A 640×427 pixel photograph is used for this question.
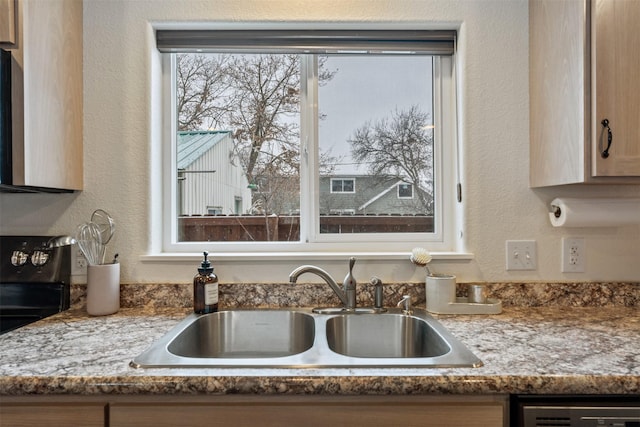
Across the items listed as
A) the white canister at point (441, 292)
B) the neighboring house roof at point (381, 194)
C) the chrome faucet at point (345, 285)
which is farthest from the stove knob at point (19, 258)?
the white canister at point (441, 292)

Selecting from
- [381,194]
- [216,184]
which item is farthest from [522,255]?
[216,184]

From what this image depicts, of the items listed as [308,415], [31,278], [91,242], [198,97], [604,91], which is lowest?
[308,415]

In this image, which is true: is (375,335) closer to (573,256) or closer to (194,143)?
(573,256)

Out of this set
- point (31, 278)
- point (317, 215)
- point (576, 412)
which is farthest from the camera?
point (317, 215)

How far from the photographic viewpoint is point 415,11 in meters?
1.51

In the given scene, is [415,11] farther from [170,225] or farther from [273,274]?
[170,225]

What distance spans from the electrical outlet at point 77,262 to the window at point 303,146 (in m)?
0.36

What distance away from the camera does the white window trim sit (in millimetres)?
1613

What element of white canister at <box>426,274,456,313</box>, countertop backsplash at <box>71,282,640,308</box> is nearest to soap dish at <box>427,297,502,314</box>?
white canister at <box>426,274,456,313</box>

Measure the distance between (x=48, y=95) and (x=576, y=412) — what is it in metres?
1.72

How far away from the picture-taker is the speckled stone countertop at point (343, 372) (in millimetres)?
850

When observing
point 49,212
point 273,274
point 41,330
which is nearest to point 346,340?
point 273,274

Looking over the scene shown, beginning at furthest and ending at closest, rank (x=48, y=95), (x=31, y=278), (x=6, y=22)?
(x=31, y=278) < (x=48, y=95) < (x=6, y=22)

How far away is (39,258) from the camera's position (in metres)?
1.40
